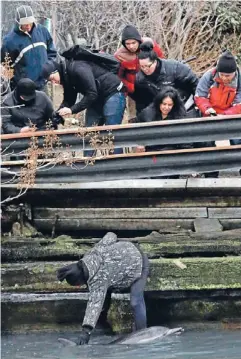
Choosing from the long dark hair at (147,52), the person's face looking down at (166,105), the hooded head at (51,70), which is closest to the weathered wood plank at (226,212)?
the person's face looking down at (166,105)

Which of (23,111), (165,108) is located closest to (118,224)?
(165,108)

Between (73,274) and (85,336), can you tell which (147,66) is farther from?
(85,336)

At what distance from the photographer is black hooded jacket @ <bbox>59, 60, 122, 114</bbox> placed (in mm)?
12172

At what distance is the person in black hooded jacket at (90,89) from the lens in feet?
40.0

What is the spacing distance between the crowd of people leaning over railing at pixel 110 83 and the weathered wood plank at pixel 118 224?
802 mm

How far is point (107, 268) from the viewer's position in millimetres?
10594

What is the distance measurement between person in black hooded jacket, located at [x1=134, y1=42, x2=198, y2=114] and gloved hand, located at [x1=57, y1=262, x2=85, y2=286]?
2554 millimetres

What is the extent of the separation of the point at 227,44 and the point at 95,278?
36.5ft

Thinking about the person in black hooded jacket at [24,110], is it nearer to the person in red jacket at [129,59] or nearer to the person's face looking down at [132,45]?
the person in red jacket at [129,59]

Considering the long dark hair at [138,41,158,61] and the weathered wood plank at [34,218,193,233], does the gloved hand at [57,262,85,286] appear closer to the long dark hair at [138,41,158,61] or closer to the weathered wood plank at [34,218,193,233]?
the weathered wood plank at [34,218,193,233]

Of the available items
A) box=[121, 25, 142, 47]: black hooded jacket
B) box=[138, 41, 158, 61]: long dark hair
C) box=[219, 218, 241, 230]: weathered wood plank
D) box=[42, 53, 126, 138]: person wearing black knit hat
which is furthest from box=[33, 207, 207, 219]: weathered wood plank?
box=[121, 25, 142, 47]: black hooded jacket

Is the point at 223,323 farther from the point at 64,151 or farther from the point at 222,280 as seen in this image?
the point at 64,151

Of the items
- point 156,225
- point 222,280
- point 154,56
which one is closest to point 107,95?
point 154,56

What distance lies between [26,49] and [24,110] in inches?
33.3
